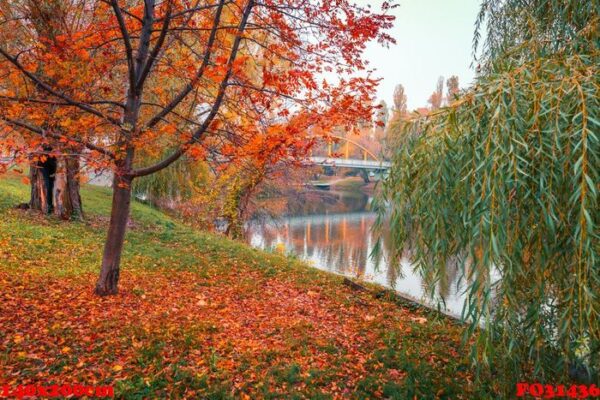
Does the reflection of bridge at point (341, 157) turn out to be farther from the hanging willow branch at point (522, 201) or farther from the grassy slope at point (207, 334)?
the grassy slope at point (207, 334)

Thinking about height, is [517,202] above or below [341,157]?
below

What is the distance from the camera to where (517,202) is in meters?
2.41

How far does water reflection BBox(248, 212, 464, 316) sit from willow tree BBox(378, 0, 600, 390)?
21.1ft

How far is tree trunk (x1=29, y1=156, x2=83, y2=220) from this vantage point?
903cm

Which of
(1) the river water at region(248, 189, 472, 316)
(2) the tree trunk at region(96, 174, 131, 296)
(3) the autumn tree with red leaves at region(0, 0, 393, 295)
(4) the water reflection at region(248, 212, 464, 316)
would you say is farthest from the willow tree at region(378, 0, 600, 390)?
(4) the water reflection at region(248, 212, 464, 316)

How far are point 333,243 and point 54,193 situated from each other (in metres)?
10.2

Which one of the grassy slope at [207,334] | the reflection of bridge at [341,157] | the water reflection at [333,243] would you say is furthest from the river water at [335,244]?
the grassy slope at [207,334]

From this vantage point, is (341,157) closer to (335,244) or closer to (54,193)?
(54,193)

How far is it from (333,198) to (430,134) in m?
29.8

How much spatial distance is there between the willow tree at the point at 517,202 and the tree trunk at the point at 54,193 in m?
8.37

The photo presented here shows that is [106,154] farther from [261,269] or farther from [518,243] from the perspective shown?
[518,243]

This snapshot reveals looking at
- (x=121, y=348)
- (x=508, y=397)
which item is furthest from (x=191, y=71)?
(x=508, y=397)

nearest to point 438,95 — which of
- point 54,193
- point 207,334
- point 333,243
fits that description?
point 333,243

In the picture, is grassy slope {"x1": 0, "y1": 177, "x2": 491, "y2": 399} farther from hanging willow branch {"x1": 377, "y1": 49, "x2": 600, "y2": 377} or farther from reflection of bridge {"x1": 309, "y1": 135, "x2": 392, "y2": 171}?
reflection of bridge {"x1": 309, "y1": 135, "x2": 392, "y2": 171}
